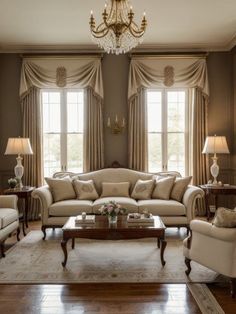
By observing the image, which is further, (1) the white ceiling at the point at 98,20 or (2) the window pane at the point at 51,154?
(2) the window pane at the point at 51,154

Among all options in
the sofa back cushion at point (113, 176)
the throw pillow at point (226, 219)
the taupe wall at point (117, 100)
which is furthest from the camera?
the taupe wall at point (117, 100)

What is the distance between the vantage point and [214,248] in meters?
3.41

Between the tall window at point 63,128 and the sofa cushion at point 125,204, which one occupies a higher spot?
the tall window at point 63,128

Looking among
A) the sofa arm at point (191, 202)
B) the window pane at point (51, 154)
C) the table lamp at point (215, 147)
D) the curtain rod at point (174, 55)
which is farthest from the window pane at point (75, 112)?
the sofa arm at point (191, 202)

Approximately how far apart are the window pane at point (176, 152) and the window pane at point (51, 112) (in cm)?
238

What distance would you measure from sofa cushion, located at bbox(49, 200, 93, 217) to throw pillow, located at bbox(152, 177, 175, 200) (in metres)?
1.22

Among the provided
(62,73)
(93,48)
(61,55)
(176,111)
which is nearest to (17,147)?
(62,73)

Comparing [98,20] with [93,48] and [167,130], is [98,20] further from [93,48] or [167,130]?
[167,130]

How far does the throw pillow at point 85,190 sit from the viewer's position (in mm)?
5911

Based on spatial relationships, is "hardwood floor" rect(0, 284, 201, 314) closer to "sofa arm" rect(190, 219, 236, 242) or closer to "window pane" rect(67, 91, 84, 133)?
"sofa arm" rect(190, 219, 236, 242)

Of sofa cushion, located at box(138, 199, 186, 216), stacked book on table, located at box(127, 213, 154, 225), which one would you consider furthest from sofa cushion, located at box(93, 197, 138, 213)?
stacked book on table, located at box(127, 213, 154, 225)

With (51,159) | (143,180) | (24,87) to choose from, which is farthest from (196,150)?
(24,87)

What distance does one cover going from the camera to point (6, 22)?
5.52m

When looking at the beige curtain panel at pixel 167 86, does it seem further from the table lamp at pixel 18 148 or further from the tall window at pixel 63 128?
the table lamp at pixel 18 148
